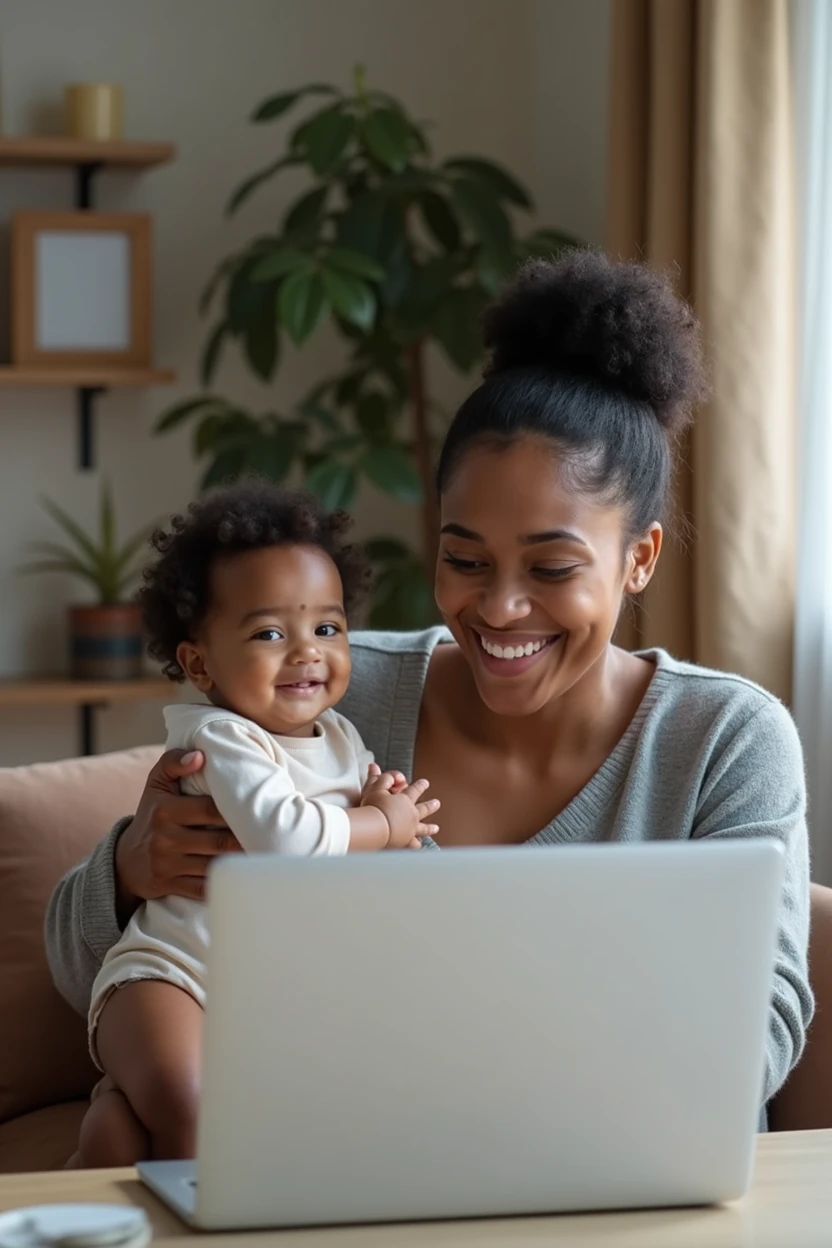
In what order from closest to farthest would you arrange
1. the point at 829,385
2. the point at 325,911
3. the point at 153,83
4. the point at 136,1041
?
the point at 325,911
the point at 136,1041
the point at 829,385
the point at 153,83

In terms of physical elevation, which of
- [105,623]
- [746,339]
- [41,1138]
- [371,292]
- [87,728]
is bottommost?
[41,1138]

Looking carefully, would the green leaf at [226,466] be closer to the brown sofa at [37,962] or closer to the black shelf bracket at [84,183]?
the black shelf bracket at [84,183]

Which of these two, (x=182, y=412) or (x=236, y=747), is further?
(x=182, y=412)

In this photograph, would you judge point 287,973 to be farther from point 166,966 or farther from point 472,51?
point 472,51

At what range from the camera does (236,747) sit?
1574mm

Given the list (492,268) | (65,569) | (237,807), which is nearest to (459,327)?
(492,268)

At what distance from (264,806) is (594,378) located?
582mm

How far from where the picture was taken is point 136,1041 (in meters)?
1.51

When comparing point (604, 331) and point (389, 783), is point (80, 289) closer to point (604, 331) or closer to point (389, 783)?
point (604, 331)

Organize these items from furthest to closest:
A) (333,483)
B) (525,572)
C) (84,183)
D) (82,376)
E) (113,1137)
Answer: (84,183)
(82,376)
(333,483)
(525,572)
(113,1137)

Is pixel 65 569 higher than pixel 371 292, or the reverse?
pixel 371 292

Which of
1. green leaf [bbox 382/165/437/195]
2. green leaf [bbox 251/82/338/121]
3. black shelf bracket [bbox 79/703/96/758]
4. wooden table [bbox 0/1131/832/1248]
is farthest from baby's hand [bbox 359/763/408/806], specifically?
black shelf bracket [bbox 79/703/96/758]

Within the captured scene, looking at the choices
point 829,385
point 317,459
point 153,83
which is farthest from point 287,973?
point 153,83

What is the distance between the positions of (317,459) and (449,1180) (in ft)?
8.49
